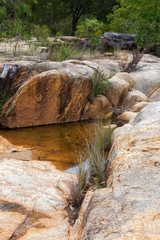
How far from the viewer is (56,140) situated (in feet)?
16.1

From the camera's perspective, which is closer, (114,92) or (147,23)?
(114,92)

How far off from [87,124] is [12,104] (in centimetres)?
197

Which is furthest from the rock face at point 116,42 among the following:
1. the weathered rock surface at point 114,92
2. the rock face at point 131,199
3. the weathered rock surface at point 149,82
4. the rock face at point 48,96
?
the rock face at point 131,199

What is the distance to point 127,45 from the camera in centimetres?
1448

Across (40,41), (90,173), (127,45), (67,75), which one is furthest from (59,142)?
(127,45)

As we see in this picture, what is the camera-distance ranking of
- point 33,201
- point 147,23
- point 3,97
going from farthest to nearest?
point 147,23 < point 3,97 < point 33,201

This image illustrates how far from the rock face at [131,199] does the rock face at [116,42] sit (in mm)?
12345

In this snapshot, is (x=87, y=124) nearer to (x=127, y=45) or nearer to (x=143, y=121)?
(x=143, y=121)

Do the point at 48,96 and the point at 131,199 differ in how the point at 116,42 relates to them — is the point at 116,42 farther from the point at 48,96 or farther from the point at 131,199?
the point at 131,199

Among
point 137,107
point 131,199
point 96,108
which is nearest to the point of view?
point 131,199

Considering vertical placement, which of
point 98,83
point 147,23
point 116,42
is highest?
point 147,23

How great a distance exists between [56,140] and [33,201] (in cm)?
250

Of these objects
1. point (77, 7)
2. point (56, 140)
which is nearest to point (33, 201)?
point (56, 140)

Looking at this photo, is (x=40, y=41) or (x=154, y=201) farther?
(x=40, y=41)
